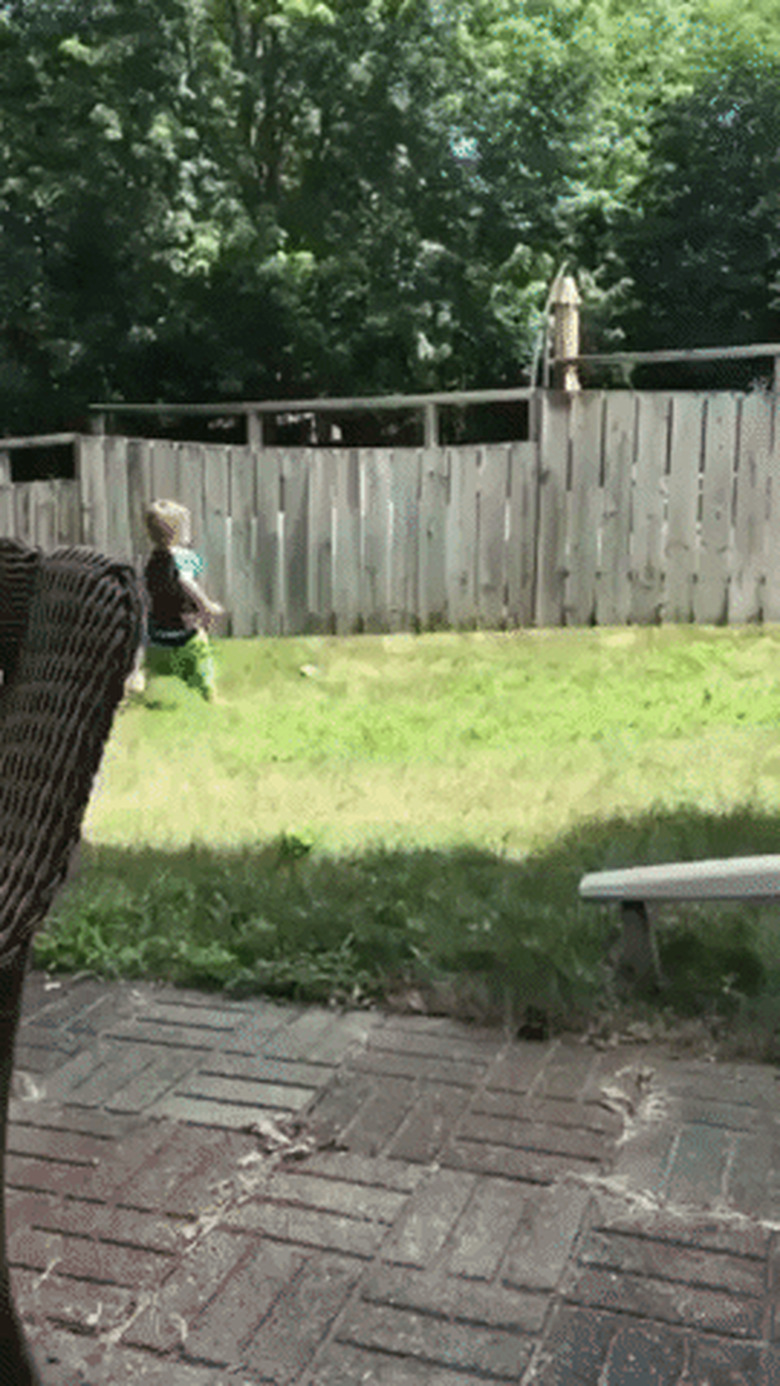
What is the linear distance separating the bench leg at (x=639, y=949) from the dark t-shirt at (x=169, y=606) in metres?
4.81

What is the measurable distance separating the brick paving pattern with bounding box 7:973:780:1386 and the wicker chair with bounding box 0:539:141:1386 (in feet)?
2.81

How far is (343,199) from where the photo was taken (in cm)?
2017

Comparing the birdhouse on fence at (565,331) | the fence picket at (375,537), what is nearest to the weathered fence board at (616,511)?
the birdhouse on fence at (565,331)

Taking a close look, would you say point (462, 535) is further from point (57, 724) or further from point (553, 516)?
point (57, 724)

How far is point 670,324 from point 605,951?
63.4 ft

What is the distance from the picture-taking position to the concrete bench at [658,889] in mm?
3250

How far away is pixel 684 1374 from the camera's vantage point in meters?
2.12

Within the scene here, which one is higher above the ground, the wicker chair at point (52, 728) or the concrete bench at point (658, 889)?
the wicker chair at point (52, 728)

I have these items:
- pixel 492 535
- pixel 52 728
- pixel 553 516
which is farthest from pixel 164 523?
pixel 52 728

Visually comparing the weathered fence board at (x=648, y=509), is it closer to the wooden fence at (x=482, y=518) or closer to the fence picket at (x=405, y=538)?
the wooden fence at (x=482, y=518)

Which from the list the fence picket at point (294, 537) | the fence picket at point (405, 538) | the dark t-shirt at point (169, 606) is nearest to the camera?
the dark t-shirt at point (169, 606)

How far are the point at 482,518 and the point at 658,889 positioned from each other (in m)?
6.13

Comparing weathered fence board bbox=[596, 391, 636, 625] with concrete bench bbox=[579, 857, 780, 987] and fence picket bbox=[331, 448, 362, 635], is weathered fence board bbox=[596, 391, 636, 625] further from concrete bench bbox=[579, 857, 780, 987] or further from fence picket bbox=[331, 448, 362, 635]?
concrete bench bbox=[579, 857, 780, 987]

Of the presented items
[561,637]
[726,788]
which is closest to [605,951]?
[726,788]
